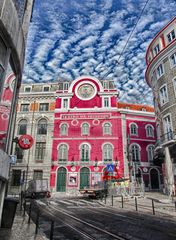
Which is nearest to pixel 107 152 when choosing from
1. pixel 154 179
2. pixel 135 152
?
pixel 135 152

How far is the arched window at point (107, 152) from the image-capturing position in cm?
3133

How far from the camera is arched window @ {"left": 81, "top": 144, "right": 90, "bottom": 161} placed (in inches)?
1248

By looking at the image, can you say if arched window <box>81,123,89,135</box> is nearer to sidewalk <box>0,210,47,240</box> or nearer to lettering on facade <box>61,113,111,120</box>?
lettering on facade <box>61,113,111,120</box>

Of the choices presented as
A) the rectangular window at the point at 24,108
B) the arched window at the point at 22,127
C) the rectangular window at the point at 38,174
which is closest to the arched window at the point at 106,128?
the rectangular window at the point at 38,174

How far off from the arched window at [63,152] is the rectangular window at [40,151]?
2.65 m

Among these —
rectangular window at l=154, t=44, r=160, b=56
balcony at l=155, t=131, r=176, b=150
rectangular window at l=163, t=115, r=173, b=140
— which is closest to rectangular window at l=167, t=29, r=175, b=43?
rectangular window at l=154, t=44, r=160, b=56

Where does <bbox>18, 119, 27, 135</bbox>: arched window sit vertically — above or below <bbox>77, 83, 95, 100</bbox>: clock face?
below

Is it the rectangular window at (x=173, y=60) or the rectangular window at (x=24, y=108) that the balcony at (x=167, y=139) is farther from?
the rectangular window at (x=24, y=108)

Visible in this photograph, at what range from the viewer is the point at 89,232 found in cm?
709

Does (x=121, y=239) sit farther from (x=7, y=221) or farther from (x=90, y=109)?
(x=90, y=109)

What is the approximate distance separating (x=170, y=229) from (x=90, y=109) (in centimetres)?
2763

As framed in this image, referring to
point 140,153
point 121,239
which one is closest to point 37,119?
point 140,153

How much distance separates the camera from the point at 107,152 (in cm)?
3172

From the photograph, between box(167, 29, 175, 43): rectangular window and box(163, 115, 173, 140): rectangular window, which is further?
box(167, 29, 175, 43): rectangular window
